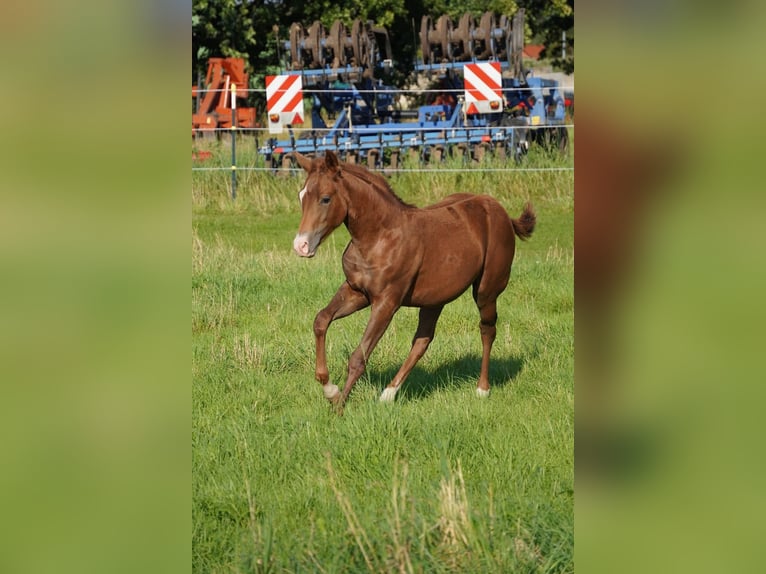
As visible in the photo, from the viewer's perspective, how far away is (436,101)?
21.6m

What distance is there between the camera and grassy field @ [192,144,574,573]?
3.03 metres

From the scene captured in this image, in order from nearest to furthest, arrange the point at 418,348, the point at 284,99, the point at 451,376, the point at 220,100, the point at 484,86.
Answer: the point at 418,348 → the point at 451,376 → the point at 284,99 → the point at 484,86 → the point at 220,100

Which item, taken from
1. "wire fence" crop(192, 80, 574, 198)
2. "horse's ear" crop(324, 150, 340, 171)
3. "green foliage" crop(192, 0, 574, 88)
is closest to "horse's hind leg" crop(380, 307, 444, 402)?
"horse's ear" crop(324, 150, 340, 171)

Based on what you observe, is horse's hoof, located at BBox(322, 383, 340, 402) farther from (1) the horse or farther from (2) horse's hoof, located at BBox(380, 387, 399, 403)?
(2) horse's hoof, located at BBox(380, 387, 399, 403)

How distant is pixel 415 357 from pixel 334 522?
232 centimetres

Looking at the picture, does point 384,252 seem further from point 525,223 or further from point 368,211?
point 525,223

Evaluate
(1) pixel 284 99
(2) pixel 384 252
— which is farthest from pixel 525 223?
(1) pixel 284 99

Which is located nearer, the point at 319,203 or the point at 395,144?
the point at 319,203

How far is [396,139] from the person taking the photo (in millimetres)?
17906

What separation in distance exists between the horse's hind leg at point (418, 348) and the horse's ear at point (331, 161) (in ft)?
3.89

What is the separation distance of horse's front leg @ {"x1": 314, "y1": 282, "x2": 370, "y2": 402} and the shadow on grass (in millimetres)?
539

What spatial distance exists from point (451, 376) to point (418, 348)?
24.3 inches

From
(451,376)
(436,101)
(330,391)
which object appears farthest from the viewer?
(436,101)
